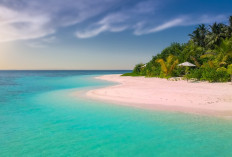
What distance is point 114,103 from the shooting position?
1114 cm

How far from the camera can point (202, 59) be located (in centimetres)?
2667

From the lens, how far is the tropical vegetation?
681 inches

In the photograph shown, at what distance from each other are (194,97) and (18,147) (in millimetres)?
9969

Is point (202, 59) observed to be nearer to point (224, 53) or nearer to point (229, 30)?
point (224, 53)

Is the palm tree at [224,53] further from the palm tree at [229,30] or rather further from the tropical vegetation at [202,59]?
the palm tree at [229,30]

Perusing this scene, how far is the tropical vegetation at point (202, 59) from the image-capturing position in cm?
1731

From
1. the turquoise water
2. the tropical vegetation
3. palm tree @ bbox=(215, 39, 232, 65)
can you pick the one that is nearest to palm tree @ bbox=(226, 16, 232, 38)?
the tropical vegetation

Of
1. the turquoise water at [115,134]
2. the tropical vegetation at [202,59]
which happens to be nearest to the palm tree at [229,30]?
the tropical vegetation at [202,59]

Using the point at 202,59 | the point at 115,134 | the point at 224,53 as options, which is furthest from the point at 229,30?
the point at 115,134

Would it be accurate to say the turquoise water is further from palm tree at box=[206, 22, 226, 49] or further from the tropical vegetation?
palm tree at box=[206, 22, 226, 49]

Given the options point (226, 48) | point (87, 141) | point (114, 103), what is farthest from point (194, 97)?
point (226, 48)

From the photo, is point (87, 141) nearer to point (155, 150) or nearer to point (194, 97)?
point (155, 150)

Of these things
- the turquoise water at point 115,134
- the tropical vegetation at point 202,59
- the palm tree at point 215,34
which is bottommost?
the turquoise water at point 115,134

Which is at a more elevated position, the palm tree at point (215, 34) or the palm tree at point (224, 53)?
the palm tree at point (215, 34)
